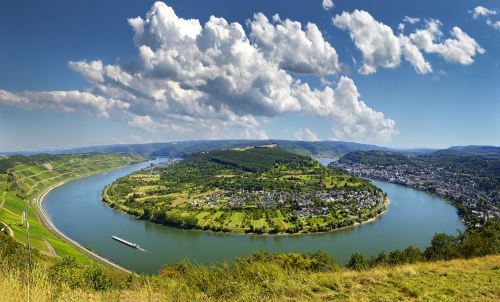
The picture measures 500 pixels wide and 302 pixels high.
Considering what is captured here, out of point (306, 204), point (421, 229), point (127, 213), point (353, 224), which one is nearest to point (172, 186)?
point (127, 213)

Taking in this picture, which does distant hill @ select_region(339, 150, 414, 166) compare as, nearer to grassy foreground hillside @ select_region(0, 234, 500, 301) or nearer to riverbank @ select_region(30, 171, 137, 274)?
riverbank @ select_region(30, 171, 137, 274)

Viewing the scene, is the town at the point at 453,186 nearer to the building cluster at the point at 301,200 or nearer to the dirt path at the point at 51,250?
the building cluster at the point at 301,200

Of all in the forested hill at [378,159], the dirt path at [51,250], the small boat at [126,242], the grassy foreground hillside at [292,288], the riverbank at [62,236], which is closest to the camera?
the grassy foreground hillside at [292,288]

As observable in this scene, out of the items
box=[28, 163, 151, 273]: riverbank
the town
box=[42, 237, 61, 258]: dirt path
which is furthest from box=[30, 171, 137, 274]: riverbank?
the town

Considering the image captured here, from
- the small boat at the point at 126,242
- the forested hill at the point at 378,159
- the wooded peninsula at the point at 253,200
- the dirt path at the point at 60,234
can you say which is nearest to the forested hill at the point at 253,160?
the wooded peninsula at the point at 253,200

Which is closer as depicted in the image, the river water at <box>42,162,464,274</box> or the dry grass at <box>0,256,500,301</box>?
the dry grass at <box>0,256,500,301</box>

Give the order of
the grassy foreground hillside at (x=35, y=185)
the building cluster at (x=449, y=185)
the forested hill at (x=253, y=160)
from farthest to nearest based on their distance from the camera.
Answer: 1. the forested hill at (x=253, y=160)
2. the building cluster at (x=449, y=185)
3. the grassy foreground hillside at (x=35, y=185)
